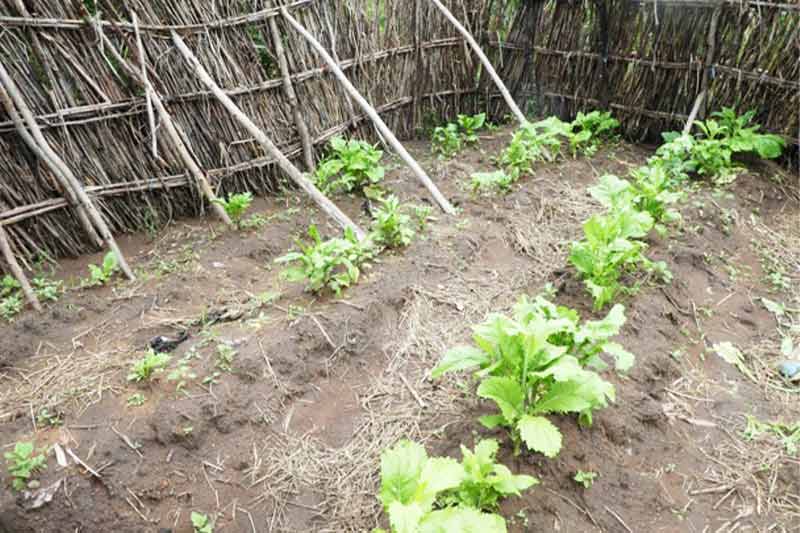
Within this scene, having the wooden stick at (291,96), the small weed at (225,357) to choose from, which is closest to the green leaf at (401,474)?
the small weed at (225,357)

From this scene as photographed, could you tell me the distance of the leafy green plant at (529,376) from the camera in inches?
82.8

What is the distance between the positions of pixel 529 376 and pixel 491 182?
2414 millimetres

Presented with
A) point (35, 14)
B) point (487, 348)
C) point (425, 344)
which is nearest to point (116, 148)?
point (35, 14)

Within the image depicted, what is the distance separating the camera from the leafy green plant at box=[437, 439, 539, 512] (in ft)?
6.46

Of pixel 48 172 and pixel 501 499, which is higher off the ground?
pixel 48 172

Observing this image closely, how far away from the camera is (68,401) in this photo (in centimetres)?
265

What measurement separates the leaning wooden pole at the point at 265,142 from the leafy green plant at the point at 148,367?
1430 mm

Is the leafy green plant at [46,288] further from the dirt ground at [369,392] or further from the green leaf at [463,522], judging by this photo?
the green leaf at [463,522]

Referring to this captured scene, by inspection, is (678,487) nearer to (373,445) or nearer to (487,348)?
(487,348)

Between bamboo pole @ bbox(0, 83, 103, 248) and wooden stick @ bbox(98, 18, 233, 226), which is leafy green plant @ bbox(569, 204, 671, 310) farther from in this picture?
bamboo pole @ bbox(0, 83, 103, 248)

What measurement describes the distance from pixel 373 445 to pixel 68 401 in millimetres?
1416

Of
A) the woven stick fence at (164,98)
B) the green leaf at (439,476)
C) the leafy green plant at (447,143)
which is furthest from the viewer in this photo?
the leafy green plant at (447,143)

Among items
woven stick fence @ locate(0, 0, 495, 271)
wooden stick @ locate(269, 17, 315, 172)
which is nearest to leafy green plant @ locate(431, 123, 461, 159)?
woven stick fence @ locate(0, 0, 495, 271)

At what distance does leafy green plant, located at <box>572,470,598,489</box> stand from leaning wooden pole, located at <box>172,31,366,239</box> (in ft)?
6.55
